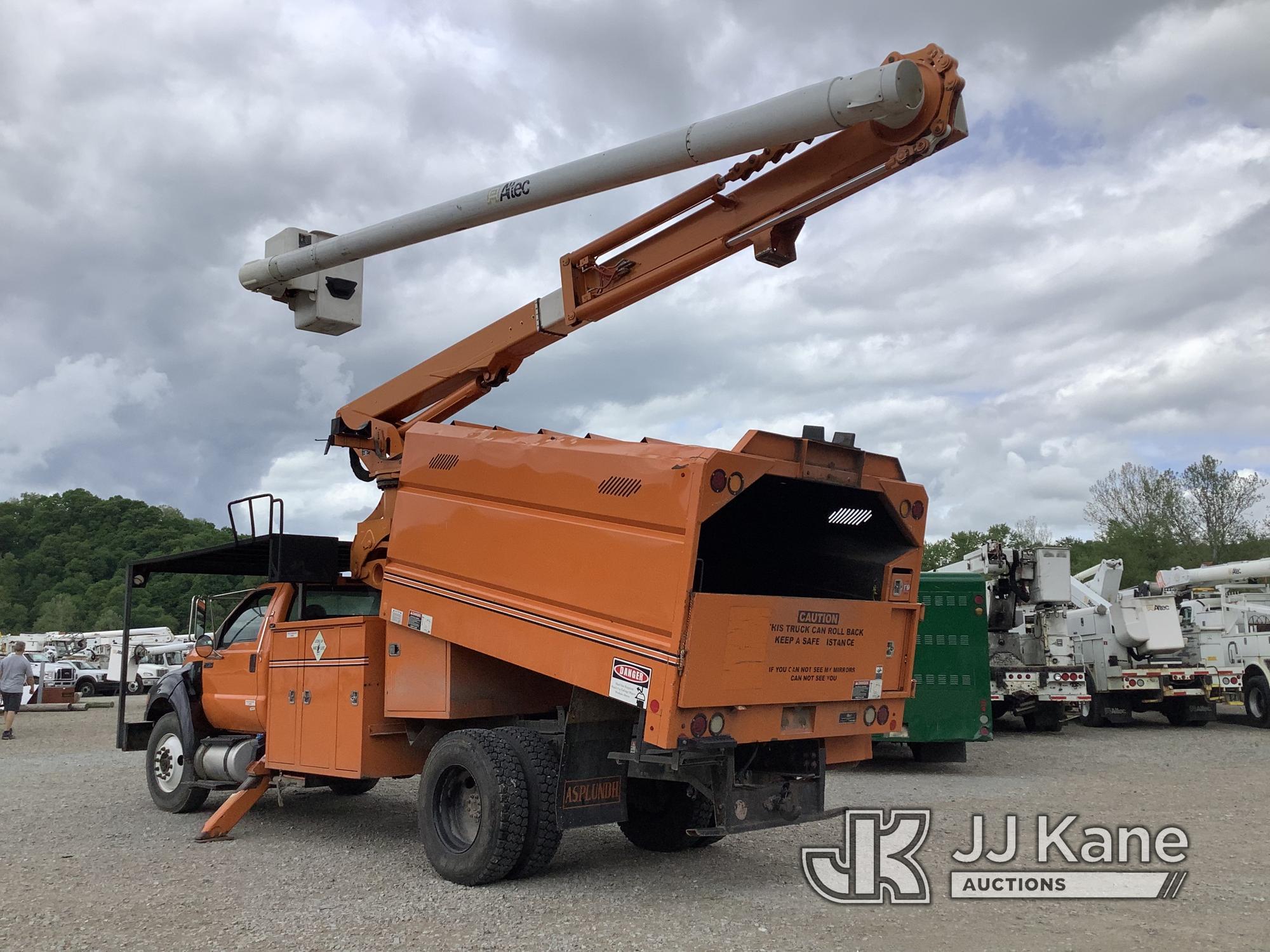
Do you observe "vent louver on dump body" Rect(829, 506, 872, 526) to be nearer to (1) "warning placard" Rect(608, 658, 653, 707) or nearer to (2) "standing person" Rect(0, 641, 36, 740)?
(1) "warning placard" Rect(608, 658, 653, 707)

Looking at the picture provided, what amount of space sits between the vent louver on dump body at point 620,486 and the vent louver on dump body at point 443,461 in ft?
5.30

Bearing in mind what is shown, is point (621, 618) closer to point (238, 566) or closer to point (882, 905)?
point (882, 905)

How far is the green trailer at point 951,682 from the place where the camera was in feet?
43.7

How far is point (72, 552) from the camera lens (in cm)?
6800

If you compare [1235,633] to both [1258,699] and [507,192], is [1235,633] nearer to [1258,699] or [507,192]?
[1258,699]

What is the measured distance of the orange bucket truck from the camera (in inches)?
243

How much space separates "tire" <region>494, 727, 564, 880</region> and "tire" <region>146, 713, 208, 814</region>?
14.5ft

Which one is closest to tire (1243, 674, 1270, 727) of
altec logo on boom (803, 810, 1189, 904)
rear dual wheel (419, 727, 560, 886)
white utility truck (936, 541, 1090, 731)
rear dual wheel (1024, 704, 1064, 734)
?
white utility truck (936, 541, 1090, 731)

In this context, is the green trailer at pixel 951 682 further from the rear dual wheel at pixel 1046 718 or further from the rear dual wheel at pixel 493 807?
the rear dual wheel at pixel 493 807

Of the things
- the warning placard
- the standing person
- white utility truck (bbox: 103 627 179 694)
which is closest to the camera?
the warning placard

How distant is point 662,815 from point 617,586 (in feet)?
8.33

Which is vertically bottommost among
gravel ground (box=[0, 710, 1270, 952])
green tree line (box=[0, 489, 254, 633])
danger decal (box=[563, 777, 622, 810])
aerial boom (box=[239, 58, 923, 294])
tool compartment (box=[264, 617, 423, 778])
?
gravel ground (box=[0, 710, 1270, 952])

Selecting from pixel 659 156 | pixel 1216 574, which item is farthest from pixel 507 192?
pixel 1216 574

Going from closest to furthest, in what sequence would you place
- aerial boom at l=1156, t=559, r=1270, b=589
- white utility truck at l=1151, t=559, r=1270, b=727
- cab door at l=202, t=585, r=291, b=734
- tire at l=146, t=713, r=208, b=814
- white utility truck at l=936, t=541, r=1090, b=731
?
cab door at l=202, t=585, r=291, b=734 < tire at l=146, t=713, r=208, b=814 < white utility truck at l=936, t=541, r=1090, b=731 < white utility truck at l=1151, t=559, r=1270, b=727 < aerial boom at l=1156, t=559, r=1270, b=589
